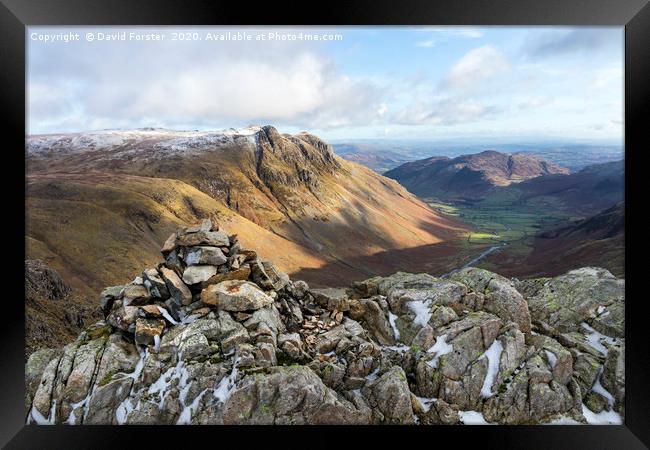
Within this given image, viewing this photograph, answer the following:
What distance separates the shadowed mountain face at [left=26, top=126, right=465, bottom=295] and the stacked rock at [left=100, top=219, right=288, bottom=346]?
3299cm

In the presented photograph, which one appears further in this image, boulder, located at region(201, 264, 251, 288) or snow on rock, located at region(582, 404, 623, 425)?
boulder, located at region(201, 264, 251, 288)

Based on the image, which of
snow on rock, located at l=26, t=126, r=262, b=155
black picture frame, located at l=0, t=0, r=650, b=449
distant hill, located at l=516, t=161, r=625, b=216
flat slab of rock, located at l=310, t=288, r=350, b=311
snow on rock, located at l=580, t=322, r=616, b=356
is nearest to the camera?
black picture frame, located at l=0, t=0, r=650, b=449

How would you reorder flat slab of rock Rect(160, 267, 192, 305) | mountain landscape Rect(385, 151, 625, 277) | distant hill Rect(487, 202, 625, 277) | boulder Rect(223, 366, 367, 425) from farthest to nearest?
mountain landscape Rect(385, 151, 625, 277), distant hill Rect(487, 202, 625, 277), flat slab of rock Rect(160, 267, 192, 305), boulder Rect(223, 366, 367, 425)

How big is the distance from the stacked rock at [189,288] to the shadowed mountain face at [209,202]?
33.0 m

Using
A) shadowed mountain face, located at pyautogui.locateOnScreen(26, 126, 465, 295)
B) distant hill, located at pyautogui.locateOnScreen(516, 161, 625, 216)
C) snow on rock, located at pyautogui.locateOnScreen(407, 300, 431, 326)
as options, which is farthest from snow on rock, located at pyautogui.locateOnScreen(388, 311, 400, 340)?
distant hill, located at pyautogui.locateOnScreen(516, 161, 625, 216)

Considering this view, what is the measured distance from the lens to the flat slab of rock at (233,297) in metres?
13.6

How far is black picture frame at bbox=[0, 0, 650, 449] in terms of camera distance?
483 inches

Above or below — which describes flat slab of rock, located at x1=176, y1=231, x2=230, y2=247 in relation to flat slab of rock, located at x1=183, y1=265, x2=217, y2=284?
Result: above

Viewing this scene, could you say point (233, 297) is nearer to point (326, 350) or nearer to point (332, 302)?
point (326, 350)

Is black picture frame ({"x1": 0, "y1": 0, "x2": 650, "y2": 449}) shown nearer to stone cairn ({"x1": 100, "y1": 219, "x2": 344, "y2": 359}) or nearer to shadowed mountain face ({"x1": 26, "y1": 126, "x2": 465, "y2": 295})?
stone cairn ({"x1": 100, "y1": 219, "x2": 344, "y2": 359})

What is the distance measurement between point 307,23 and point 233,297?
9942 mm

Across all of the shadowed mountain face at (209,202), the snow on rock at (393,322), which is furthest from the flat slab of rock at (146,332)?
the shadowed mountain face at (209,202)

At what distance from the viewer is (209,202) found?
75188mm
